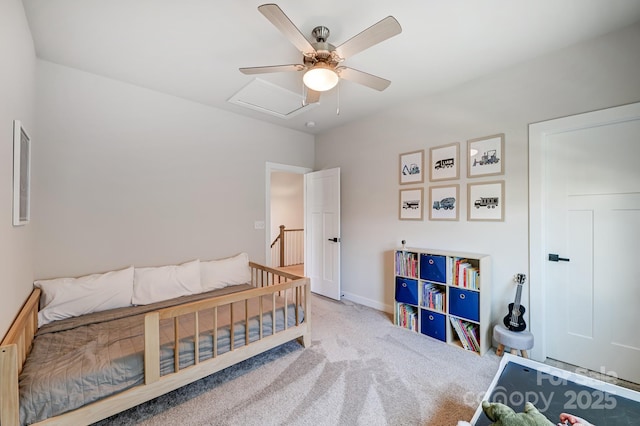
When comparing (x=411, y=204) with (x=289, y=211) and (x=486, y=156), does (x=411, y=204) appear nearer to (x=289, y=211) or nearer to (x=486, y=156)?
(x=486, y=156)

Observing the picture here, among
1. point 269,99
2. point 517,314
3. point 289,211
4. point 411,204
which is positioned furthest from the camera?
point 289,211

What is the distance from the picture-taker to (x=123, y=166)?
8.52ft

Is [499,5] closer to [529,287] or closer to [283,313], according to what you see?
[529,287]

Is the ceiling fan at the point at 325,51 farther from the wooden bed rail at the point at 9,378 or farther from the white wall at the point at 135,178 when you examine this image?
the wooden bed rail at the point at 9,378

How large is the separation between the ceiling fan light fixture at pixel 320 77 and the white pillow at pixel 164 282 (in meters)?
2.23

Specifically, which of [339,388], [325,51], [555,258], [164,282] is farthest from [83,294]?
[555,258]

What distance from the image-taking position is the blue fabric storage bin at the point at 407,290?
2.82m

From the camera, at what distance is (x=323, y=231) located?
3.97 m

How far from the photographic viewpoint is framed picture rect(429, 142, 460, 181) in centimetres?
273

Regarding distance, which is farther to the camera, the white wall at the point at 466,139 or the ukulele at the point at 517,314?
the ukulele at the point at 517,314

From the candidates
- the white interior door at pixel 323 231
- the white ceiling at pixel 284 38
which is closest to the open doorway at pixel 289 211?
the white interior door at pixel 323 231

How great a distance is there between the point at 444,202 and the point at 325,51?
195 cm

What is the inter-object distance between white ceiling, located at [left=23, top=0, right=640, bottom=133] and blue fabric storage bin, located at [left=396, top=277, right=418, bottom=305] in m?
2.07

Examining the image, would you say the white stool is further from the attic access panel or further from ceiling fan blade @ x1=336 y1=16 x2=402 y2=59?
the attic access panel
